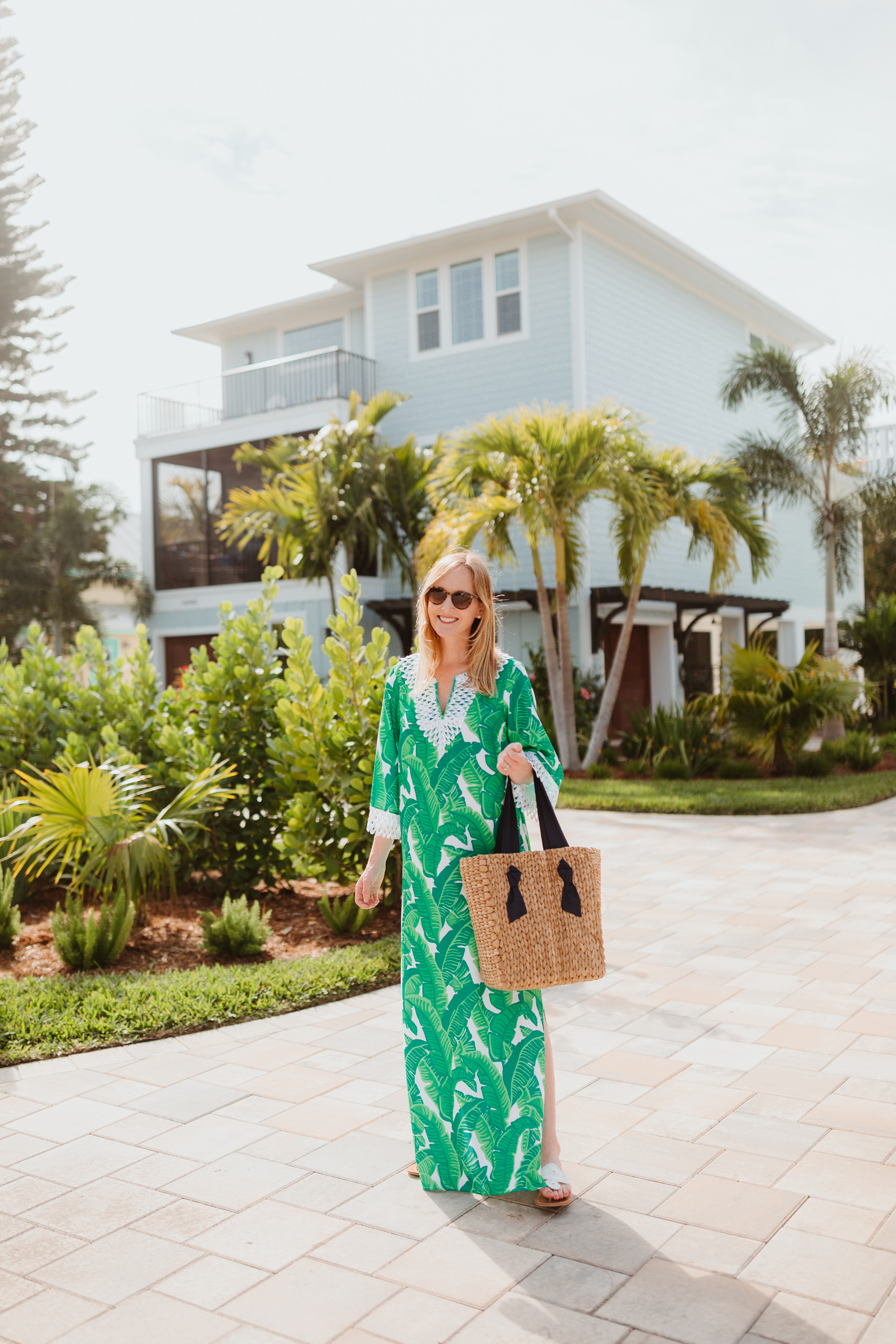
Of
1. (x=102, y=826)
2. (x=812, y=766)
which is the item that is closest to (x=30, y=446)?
(x=812, y=766)

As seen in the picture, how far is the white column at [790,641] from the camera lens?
2386cm

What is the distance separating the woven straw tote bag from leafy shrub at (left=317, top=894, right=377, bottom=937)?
10.5 ft

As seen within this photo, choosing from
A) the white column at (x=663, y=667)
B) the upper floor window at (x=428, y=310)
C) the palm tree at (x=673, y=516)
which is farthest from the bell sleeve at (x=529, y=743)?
the white column at (x=663, y=667)

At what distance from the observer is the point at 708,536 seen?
14086 mm

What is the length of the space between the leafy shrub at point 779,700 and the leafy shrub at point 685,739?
37 centimetres

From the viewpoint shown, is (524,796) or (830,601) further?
(830,601)

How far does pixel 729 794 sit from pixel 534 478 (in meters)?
4.21

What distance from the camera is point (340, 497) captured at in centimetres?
1552

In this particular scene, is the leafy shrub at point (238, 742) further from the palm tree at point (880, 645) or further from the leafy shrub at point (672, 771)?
the palm tree at point (880, 645)

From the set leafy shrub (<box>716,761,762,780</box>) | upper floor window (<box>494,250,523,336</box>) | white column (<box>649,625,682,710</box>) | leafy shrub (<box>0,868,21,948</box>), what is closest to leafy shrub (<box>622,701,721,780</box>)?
leafy shrub (<box>716,761,762,780</box>)

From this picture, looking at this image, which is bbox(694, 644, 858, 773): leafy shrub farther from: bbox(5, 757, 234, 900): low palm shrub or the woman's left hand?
the woman's left hand

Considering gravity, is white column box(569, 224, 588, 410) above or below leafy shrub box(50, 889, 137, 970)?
above

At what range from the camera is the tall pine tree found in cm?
2473

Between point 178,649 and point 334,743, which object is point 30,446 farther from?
point 334,743
